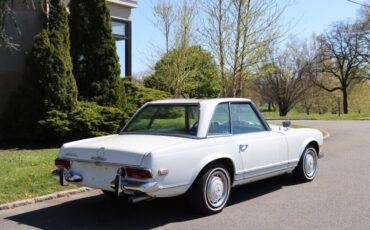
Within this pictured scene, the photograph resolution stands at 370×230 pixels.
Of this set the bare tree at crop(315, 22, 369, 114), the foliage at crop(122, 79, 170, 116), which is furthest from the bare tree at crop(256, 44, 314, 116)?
the foliage at crop(122, 79, 170, 116)

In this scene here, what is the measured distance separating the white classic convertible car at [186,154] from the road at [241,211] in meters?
0.32

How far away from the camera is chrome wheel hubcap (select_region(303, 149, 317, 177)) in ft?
27.7

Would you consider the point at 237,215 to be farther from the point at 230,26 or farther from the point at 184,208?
the point at 230,26

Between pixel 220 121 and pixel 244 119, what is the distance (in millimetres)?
571

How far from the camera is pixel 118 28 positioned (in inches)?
718

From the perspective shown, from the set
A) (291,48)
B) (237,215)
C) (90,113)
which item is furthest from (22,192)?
(291,48)

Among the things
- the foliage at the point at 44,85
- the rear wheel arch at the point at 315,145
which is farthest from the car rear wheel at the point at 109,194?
the foliage at the point at 44,85

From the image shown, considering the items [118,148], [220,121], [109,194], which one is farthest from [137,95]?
[118,148]

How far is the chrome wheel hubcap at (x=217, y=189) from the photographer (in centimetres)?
636

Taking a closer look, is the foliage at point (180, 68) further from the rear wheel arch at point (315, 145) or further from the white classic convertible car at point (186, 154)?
the white classic convertible car at point (186, 154)

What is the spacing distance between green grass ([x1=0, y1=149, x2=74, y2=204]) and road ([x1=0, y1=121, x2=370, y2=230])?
40 centimetres

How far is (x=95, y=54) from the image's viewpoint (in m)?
13.8

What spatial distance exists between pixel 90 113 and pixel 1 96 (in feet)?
8.61

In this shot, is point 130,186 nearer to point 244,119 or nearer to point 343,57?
point 244,119
